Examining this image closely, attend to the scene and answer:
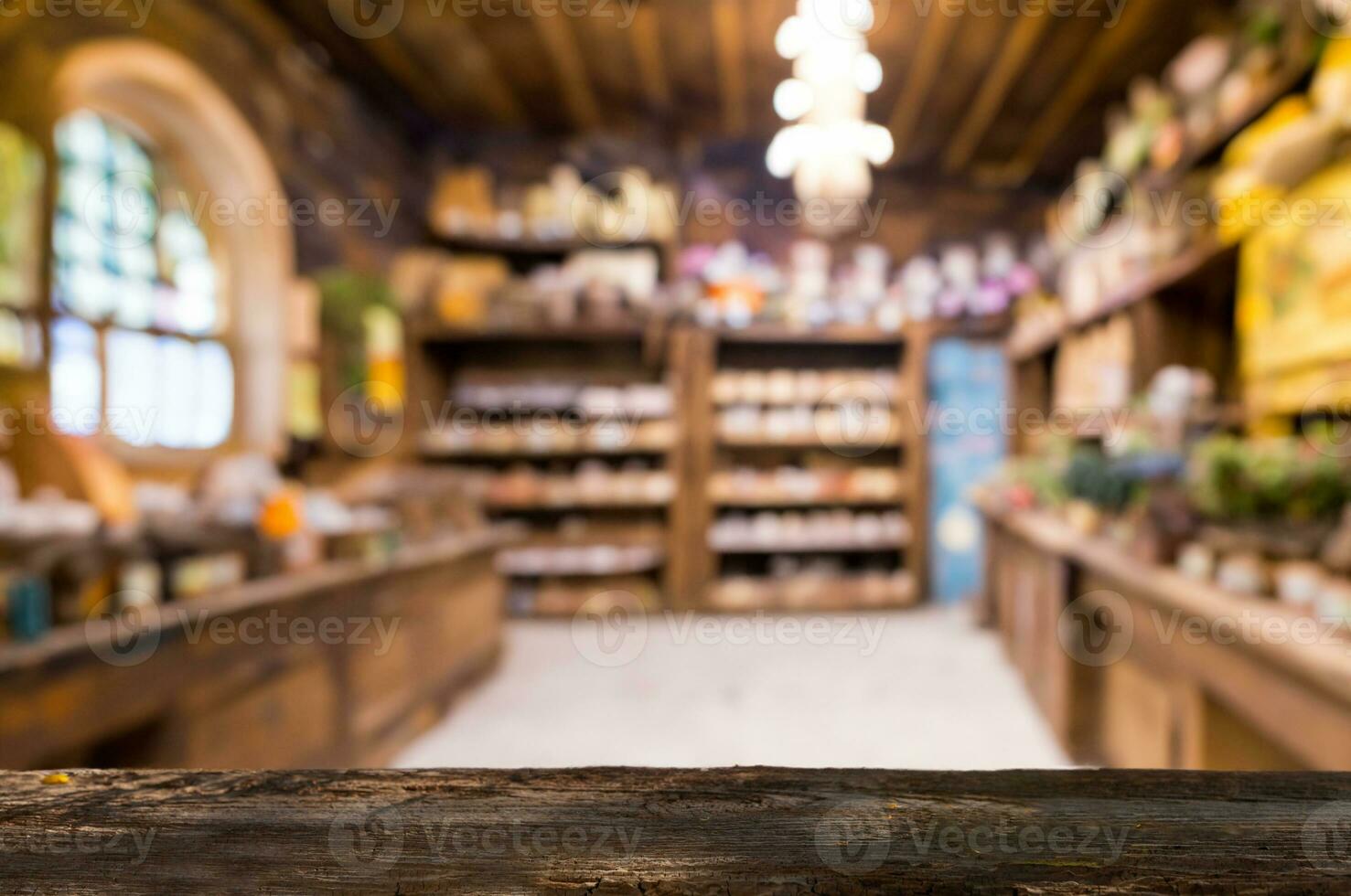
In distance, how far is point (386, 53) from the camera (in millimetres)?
4121

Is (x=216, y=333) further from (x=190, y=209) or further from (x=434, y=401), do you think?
(x=434, y=401)

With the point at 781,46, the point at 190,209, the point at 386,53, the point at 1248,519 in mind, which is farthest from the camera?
the point at 386,53

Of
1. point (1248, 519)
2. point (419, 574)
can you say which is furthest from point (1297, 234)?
point (419, 574)

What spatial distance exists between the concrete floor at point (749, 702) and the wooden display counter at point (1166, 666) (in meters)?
0.30

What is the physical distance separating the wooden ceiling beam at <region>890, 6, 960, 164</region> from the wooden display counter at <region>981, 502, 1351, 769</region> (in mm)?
2556

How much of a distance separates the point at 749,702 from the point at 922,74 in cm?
365

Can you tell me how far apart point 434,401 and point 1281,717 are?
4.73m

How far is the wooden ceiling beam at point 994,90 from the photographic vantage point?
12.5 ft

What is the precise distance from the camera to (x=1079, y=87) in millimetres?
4375

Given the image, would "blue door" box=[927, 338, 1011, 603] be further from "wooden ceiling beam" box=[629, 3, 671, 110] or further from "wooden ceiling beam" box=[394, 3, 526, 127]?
"wooden ceiling beam" box=[394, 3, 526, 127]

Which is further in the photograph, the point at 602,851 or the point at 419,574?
the point at 419,574

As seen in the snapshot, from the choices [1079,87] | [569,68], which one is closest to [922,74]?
[1079,87]

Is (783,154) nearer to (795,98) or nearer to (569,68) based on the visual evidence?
(795,98)

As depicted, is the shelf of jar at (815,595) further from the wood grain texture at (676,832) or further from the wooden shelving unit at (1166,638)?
the wood grain texture at (676,832)
